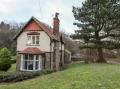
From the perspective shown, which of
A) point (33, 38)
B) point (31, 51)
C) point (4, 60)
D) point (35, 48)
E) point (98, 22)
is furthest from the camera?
point (98, 22)

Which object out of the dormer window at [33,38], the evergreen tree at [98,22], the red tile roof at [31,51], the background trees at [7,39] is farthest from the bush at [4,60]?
the background trees at [7,39]

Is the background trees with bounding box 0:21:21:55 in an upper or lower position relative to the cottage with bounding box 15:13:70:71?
upper

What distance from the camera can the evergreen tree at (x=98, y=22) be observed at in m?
46.4

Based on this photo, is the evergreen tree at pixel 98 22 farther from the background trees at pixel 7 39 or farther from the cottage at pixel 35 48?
the background trees at pixel 7 39

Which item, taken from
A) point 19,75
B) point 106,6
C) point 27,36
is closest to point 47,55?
point 27,36

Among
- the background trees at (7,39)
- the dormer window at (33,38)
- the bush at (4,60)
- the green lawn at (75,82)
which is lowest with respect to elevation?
the green lawn at (75,82)

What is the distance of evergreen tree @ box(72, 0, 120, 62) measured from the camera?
4644 centimetres

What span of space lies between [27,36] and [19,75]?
39.9 feet

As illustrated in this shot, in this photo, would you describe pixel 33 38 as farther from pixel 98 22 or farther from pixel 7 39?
pixel 7 39

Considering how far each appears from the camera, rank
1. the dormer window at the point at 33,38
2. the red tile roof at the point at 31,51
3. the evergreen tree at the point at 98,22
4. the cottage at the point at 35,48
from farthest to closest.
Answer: the evergreen tree at the point at 98,22 < the dormer window at the point at 33,38 < the cottage at the point at 35,48 < the red tile roof at the point at 31,51

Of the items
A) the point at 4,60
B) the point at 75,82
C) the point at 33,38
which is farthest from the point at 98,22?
the point at 75,82

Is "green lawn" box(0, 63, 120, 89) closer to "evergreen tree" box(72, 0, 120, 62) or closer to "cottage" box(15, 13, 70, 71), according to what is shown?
"cottage" box(15, 13, 70, 71)

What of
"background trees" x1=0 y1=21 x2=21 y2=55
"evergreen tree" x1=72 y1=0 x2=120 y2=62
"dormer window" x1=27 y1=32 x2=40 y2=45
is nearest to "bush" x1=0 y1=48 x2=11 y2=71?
"dormer window" x1=27 y1=32 x2=40 y2=45

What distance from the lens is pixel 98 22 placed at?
47.1 metres
